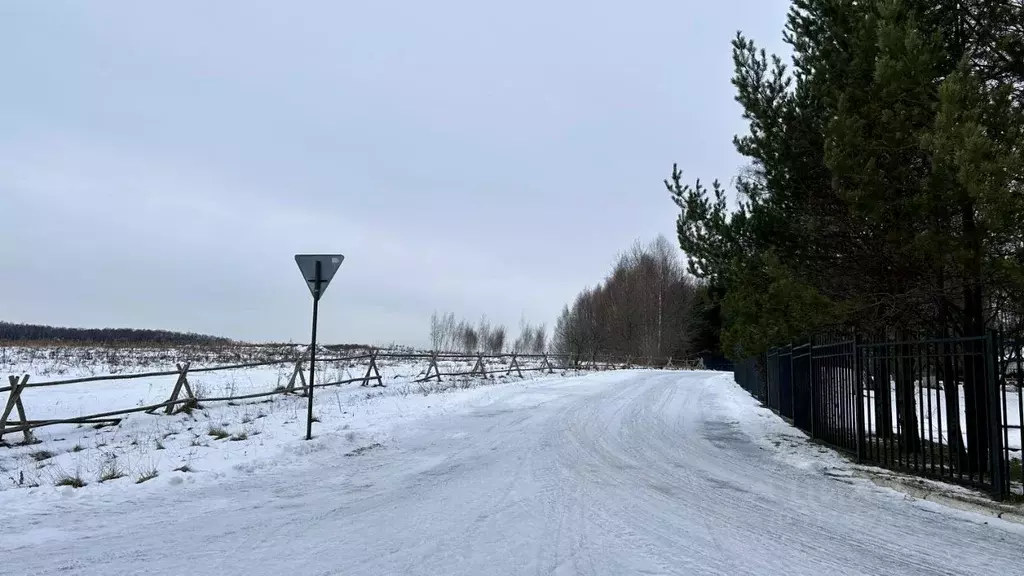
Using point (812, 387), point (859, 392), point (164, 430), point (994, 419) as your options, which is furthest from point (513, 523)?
point (164, 430)

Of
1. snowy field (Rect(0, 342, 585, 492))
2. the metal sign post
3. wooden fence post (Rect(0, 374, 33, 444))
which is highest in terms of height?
the metal sign post

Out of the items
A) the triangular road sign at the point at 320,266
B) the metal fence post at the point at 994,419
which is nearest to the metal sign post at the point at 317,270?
Result: the triangular road sign at the point at 320,266

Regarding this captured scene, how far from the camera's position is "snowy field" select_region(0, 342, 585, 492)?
25.7 feet

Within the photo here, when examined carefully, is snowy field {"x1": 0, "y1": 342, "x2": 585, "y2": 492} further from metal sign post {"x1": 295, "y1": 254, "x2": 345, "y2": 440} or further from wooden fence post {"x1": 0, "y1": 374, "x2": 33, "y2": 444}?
metal sign post {"x1": 295, "y1": 254, "x2": 345, "y2": 440}

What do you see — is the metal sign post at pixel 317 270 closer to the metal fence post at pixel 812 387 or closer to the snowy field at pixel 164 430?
the snowy field at pixel 164 430

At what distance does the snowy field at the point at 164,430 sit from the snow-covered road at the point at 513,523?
3.32 feet

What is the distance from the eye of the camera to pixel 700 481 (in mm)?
7316

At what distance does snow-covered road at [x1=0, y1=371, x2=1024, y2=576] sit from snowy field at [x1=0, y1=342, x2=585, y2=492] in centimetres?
101

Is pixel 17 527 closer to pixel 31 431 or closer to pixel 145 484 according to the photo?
pixel 145 484

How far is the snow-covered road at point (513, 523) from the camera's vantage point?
435 cm

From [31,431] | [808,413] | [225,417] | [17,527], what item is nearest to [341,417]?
[225,417]

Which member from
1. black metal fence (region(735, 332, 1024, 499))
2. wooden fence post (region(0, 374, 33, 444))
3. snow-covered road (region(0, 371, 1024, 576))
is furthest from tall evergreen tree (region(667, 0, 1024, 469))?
wooden fence post (region(0, 374, 33, 444))

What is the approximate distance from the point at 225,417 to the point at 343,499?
8814 millimetres

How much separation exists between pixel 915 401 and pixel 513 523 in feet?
24.0
